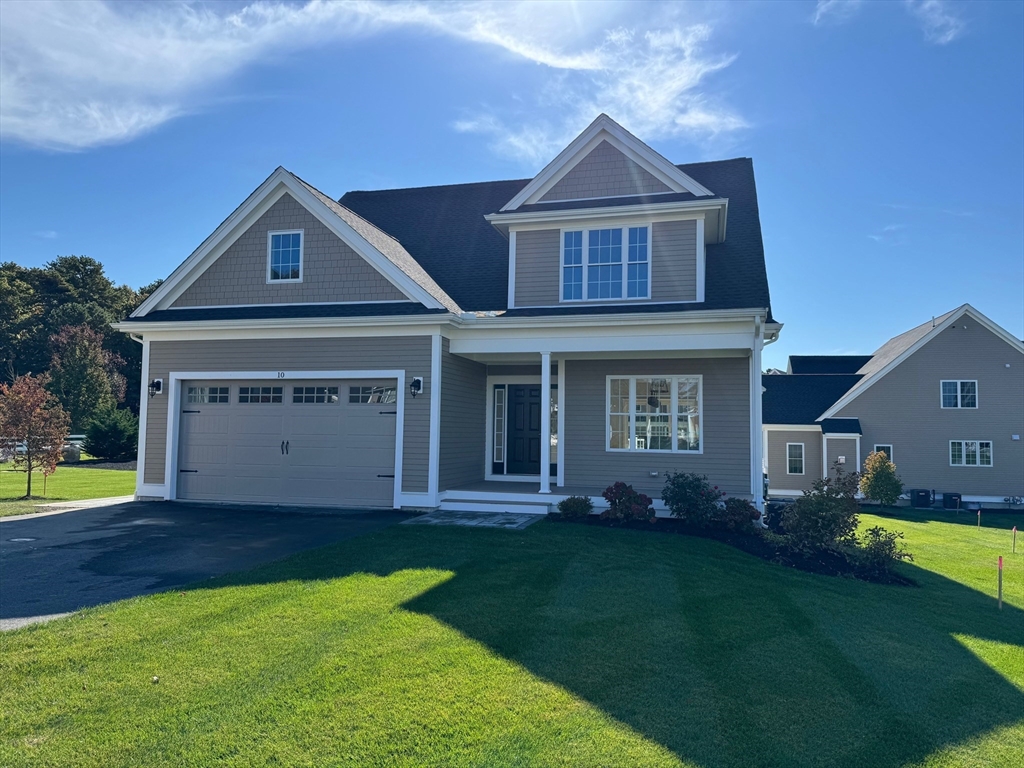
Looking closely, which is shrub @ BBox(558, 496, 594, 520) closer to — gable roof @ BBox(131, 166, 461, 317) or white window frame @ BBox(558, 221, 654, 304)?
white window frame @ BBox(558, 221, 654, 304)

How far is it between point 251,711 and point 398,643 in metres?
1.36

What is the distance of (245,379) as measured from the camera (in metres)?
13.3

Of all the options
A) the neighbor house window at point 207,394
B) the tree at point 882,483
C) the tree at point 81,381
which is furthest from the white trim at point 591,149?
the tree at point 81,381

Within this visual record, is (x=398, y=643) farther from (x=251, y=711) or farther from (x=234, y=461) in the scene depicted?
(x=234, y=461)

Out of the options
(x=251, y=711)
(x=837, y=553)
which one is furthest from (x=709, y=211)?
(x=251, y=711)

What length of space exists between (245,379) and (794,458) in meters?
23.1

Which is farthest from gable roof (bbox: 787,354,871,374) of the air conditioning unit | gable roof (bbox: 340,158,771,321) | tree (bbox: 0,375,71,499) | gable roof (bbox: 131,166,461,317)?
tree (bbox: 0,375,71,499)

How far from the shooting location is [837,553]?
9.52 m

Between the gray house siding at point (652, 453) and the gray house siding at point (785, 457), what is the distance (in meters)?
16.4

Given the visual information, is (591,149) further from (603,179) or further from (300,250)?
(300,250)

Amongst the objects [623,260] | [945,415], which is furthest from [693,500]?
[945,415]

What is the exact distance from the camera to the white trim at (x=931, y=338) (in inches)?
959

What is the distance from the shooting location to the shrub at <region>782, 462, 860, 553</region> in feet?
31.6

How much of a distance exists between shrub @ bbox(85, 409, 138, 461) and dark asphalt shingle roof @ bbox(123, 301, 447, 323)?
574 inches
